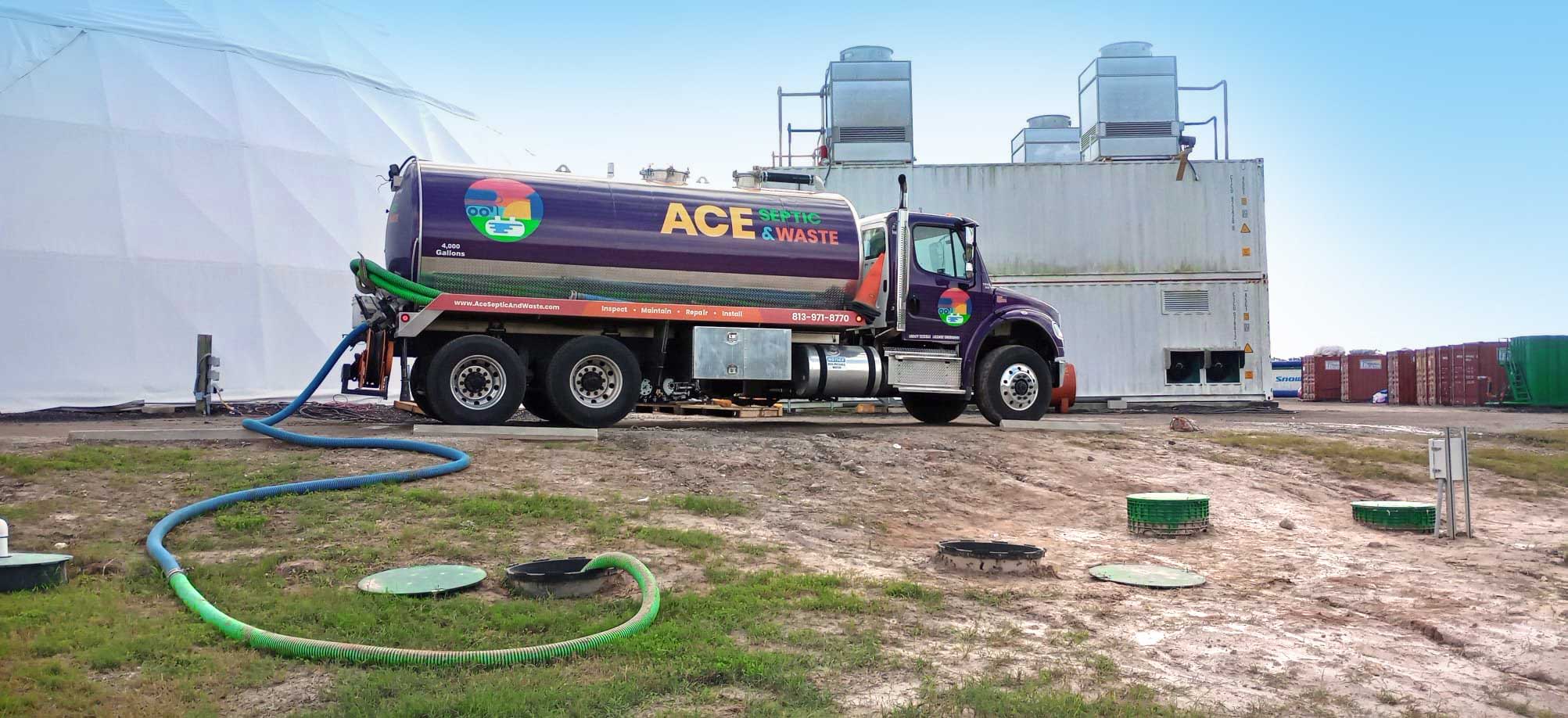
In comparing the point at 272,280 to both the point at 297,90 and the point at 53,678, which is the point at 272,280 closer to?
the point at 297,90

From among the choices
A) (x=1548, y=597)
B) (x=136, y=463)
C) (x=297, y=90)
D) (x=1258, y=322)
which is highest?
(x=297, y=90)

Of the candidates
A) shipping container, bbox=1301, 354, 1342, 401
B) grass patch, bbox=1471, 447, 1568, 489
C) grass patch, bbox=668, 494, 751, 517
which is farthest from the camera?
shipping container, bbox=1301, 354, 1342, 401

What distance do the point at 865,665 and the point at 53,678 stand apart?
349 centimetres

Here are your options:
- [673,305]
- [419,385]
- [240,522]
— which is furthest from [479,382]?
[240,522]

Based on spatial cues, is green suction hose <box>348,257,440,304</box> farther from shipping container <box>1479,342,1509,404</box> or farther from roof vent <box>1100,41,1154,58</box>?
shipping container <box>1479,342,1509,404</box>

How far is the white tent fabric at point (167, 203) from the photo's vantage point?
19.3 meters

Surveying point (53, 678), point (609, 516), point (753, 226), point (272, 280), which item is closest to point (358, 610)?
point (53, 678)

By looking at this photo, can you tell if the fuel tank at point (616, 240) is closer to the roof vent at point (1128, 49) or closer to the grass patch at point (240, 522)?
the grass patch at point (240, 522)

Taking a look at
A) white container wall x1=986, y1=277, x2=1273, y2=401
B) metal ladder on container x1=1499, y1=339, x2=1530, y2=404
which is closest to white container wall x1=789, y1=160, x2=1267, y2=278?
white container wall x1=986, y1=277, x2=1273, y2=401

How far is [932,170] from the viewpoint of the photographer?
23.7 m

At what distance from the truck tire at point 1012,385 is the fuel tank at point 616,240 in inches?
96.7

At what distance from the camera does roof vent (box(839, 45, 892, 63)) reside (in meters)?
24.6

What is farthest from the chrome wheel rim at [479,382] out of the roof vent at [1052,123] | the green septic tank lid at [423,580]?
the roof vent at [1052,123]

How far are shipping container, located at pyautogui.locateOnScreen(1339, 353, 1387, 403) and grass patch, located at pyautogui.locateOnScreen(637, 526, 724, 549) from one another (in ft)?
134
